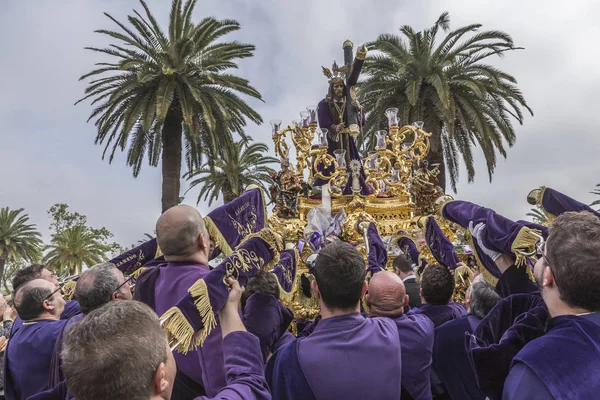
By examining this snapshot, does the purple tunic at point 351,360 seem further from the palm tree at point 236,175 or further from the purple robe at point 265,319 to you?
the palm tree at point 236,175

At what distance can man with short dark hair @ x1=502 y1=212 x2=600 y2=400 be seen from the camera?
1591mm

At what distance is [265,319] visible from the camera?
256cm

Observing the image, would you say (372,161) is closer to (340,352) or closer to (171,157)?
(340,352)

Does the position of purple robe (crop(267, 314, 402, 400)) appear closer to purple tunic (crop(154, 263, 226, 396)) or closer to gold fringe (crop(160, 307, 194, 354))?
purple tunic (crop(154, 263, 226, 396))

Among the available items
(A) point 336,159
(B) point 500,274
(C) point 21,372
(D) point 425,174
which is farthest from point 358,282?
(A) point 336,159

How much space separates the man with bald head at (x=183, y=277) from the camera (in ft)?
7.57

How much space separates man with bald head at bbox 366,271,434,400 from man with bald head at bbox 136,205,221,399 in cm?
99

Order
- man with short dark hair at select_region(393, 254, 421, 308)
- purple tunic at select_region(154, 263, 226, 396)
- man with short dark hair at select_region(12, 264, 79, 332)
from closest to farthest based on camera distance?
purple tunic at select_region(154, 263, 226, 396)
man with short dark hair at select_region(12, 264, 79, 332)
man with short dark hair at select_region(393, 254, 421, 308)

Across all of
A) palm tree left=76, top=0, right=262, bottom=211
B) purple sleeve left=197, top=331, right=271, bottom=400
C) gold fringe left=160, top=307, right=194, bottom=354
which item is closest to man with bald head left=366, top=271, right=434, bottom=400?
purple sleeve left=197, top=331, right=271, bottom=400

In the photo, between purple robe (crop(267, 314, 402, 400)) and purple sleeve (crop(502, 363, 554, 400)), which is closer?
purple sleeve (crop(502, 363, 554, 400))

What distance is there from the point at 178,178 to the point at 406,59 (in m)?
8.45

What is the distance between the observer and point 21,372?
10.8ft

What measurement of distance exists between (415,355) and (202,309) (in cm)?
126

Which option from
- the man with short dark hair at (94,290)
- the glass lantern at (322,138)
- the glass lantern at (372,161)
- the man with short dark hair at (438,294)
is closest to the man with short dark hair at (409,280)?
the man with short dark hair at (438,294)
